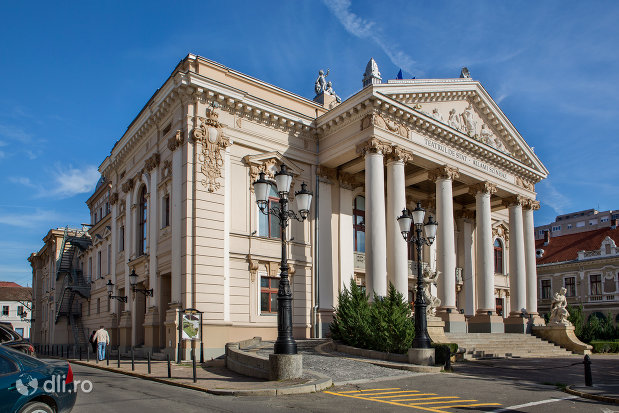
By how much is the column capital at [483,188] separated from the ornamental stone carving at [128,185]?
19697mm

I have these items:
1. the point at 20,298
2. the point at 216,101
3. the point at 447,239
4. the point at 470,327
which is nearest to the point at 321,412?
the point at 216,101

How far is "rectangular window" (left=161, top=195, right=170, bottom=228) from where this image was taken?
26.5 m

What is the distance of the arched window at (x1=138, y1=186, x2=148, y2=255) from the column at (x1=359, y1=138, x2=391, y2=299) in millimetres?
12371

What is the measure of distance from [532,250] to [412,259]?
8.45 m

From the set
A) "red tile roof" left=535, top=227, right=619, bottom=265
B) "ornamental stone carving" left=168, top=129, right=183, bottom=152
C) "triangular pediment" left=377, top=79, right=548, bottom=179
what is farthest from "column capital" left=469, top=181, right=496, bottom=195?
"red tile roof" left=535, top=227, right=619, bottom=265

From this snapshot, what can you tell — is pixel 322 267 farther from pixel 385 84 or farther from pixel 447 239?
pixel 385 84

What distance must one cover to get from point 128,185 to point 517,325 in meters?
24.1

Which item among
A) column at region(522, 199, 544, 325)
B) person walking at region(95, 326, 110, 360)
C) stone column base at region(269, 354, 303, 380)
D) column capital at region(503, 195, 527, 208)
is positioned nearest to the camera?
stone column base at region(269, 354, 303, 380)

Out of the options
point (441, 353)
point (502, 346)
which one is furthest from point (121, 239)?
point (502, 346)

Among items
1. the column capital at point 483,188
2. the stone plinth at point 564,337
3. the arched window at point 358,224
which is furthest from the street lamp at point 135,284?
the stone plinth at point 564,337

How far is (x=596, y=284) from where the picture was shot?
169 feet

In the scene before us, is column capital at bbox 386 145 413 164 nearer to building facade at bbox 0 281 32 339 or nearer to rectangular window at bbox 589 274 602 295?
rectangular window at bbox 589 274 602 295

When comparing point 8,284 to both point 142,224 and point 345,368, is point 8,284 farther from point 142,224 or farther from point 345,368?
point 345,368

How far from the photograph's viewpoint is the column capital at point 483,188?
32188 millimetres
